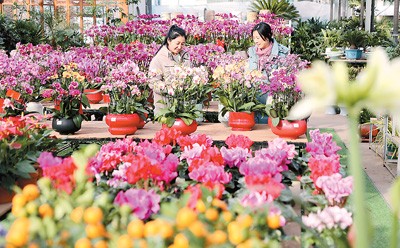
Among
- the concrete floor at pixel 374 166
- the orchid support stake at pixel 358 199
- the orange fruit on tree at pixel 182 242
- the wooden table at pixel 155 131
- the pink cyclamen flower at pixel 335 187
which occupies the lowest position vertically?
the concrete floor at pixel 374 166

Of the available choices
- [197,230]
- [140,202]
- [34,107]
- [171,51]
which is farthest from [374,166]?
[197,230]

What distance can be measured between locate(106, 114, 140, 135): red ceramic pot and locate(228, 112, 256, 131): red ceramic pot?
0.61 m

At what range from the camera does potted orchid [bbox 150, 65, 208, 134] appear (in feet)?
12.1

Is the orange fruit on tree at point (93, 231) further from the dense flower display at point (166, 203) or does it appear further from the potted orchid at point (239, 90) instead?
the potted orchid at point (239, 90)

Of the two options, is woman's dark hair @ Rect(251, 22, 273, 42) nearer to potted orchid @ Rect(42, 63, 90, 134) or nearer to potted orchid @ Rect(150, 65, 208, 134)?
potted orchid @ Rect(150, 65, 208, 134)

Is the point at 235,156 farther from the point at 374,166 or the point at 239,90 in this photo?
the point at 374,166

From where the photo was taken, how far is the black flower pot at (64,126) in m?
3.65

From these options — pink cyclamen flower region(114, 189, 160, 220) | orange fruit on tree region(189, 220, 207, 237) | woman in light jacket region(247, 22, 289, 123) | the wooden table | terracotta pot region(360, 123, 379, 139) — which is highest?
woman in light jacket region(247, 22, 289, 123)

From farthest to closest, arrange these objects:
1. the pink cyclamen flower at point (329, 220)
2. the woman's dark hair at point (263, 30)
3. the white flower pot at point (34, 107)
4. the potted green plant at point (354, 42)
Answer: the potted green plant at point (354, 42) < the woman's dark hair at point (263, 30) < the white flower pot at point (34, 107) < the pink cyclamen flower at point (329, 220)

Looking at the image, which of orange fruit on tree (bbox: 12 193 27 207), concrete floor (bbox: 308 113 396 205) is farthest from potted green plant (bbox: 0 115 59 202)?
concrete floor (bbox: 308 113 396 205)

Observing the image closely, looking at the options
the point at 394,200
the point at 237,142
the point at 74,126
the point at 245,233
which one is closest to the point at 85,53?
the point at 74,126

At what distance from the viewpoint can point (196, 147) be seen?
2.40 m

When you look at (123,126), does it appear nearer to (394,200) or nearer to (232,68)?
(232,68)

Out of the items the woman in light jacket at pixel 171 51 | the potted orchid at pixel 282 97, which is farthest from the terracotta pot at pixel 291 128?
the woman in light jacket at pixel 171 51
